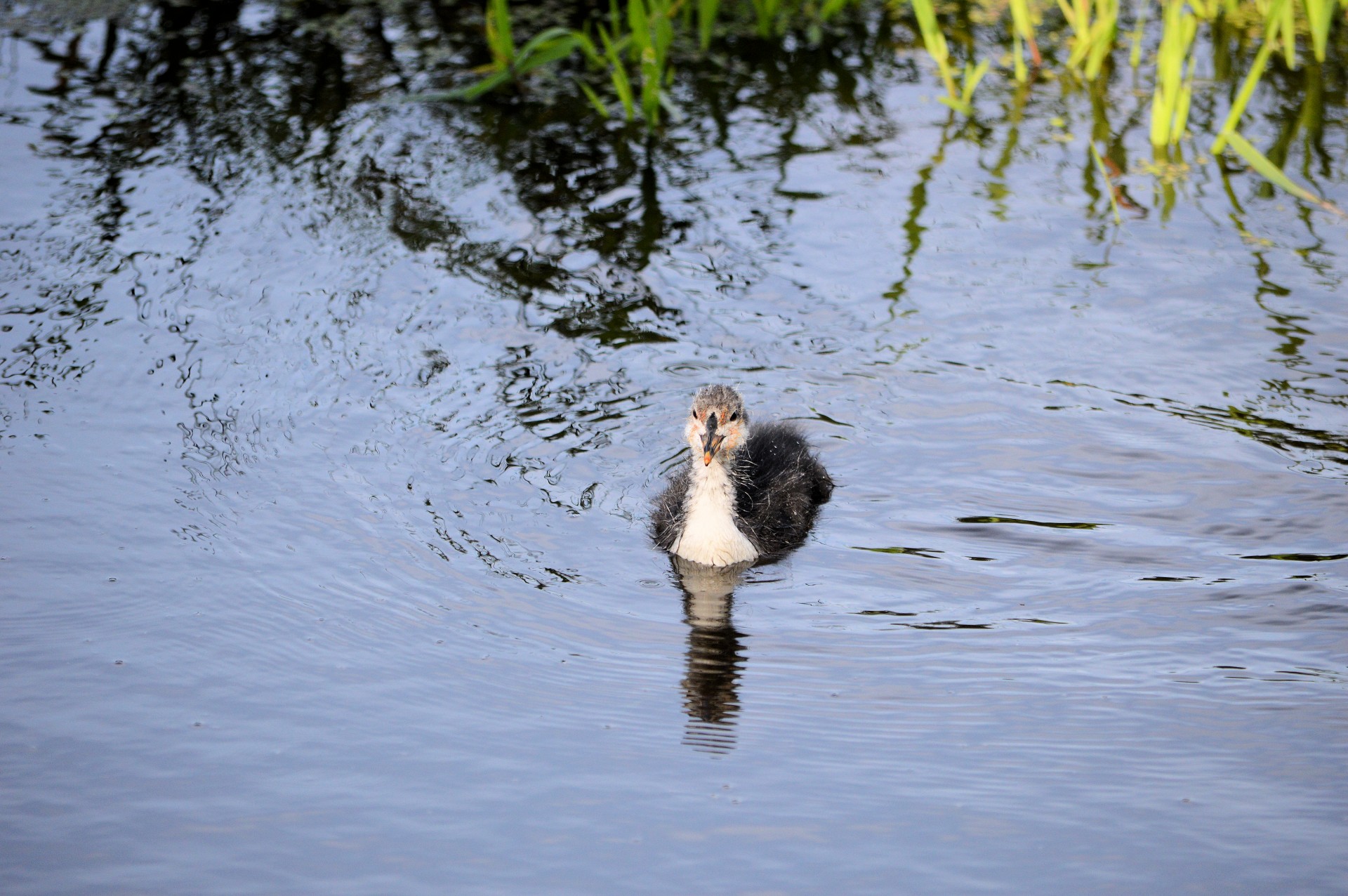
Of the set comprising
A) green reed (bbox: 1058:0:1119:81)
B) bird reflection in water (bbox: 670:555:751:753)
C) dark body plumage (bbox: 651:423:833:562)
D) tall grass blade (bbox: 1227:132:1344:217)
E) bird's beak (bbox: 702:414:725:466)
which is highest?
green reed (bbox: 1058:0:1119:81)

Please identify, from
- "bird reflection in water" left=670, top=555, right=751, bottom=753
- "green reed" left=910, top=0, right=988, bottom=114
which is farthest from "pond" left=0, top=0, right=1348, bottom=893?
"green reed" left=910, top=0, right=988, bottom=114

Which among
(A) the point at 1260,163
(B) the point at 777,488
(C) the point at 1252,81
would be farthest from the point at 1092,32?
(B) the point at 777,488

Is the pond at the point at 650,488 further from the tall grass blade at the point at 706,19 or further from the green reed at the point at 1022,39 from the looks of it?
the tall grass blade at the point at 706,19

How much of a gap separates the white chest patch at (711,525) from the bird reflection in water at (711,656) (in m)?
0.05

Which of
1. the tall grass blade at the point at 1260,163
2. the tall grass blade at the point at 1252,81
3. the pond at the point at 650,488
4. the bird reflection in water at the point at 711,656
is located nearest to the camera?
the pond at the point at 650,488

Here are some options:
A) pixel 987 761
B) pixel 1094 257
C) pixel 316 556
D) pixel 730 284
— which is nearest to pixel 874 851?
pixel 987 761

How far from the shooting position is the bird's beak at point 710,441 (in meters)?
5.73

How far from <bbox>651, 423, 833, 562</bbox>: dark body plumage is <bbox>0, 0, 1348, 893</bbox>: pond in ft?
0.43

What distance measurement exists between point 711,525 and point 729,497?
0.16 meters

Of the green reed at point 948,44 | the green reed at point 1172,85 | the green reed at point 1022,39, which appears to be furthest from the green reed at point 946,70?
the green reed at point 1172,85

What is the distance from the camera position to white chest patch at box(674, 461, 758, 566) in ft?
19.2

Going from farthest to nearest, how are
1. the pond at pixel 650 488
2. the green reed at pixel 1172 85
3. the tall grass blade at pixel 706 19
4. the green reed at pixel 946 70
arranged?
1. the tall grass blade at pixel 706 19
2. the green reed at pixel 946 70
3. the green reed at pixel 1172 85
4. the pond at pixel 650 488

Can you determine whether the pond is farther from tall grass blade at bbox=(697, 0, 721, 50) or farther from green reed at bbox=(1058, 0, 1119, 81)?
tall grass blade at bbox=(697, 0, 721, 50)

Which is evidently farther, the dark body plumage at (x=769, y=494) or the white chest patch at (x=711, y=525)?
the dark body plumage at (x=769, y=494)
